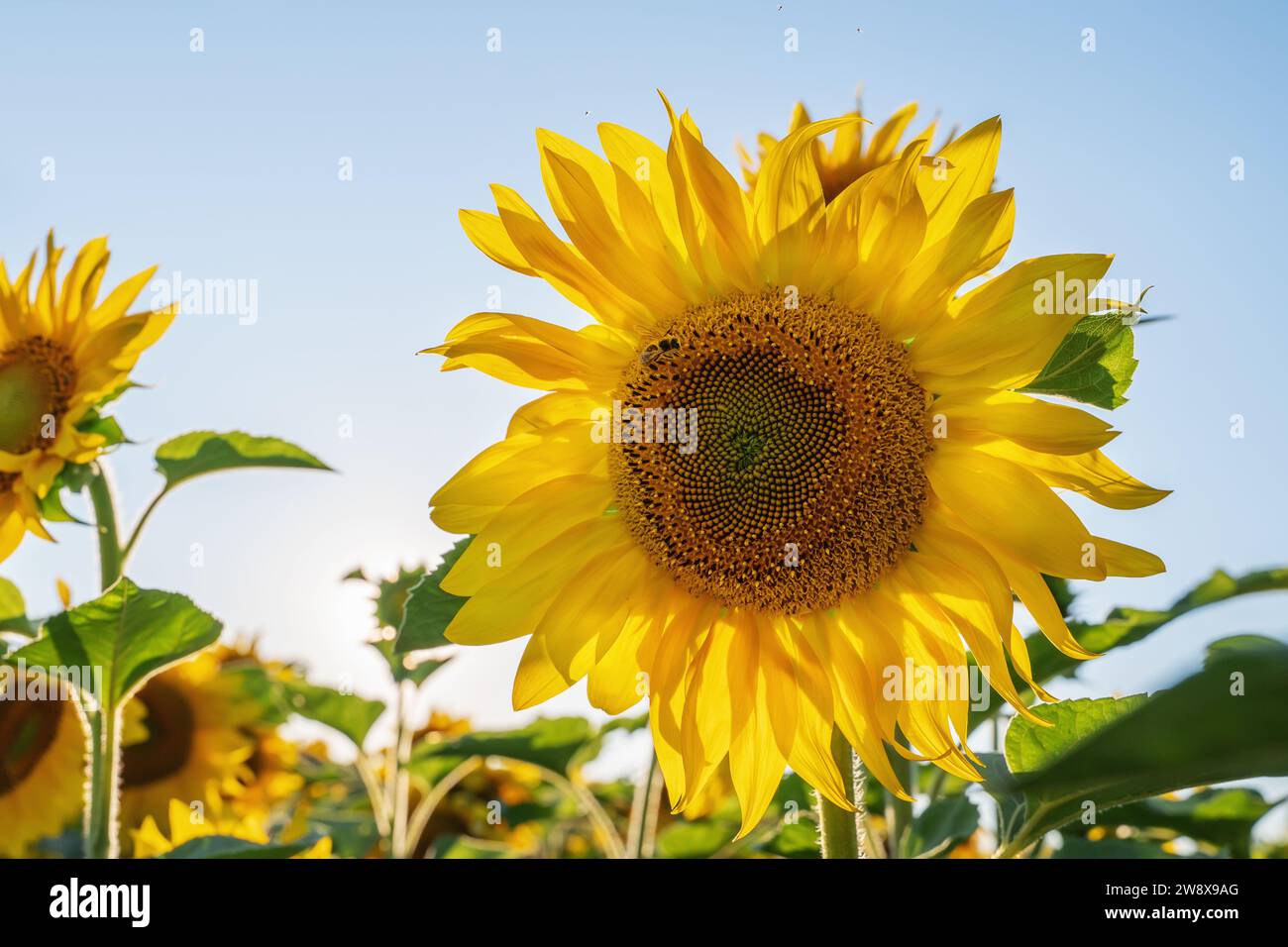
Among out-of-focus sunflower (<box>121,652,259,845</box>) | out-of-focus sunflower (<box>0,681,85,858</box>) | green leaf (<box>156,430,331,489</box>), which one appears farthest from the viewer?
out-of-focus sunflower (<box>121,652,259,845</box>)

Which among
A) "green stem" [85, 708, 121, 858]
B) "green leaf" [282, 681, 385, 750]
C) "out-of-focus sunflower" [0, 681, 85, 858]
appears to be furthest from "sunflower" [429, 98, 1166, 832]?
"out-of-focus sunflower" [0, 681, 85, 858]

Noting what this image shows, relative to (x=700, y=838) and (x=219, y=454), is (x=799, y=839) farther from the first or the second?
(x=219, y=454)

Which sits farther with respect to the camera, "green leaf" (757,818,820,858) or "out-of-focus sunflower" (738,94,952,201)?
"out-of-focus sunflower" (738,94,952,201)

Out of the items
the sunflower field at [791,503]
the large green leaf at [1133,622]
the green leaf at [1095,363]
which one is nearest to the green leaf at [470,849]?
the sunflower field at [791,503]

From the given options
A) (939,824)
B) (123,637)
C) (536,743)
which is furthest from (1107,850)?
(123,637)

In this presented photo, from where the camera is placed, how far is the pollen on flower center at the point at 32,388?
2.11 metres

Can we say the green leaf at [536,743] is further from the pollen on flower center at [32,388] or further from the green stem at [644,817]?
the pollen on flower center at [32,388]

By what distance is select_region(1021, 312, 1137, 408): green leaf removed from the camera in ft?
4.13

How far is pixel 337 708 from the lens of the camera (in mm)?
2691

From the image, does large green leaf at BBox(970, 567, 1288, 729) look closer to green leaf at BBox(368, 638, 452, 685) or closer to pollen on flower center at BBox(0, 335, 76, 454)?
green leaf at BBox(368, 638, 452, 685)

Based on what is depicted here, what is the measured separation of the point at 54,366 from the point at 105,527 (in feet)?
1.45

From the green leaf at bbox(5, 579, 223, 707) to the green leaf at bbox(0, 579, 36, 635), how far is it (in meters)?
0.40

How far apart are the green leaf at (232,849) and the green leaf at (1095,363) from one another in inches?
51.0

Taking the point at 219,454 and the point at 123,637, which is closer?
the point at 123,637
